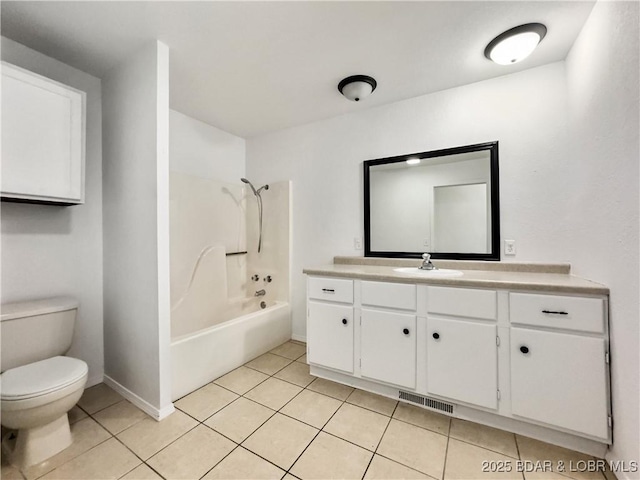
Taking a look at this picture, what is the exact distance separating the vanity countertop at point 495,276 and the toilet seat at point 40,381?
4.91ft

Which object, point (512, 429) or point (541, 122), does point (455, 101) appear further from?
A: point (512, 429)

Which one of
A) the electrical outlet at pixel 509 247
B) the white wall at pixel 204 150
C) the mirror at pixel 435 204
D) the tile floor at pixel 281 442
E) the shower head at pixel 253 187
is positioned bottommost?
the tile floor at pixel 281 442

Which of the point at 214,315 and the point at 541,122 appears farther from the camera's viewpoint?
the point at 214,315

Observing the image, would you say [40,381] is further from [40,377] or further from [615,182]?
[615,182]

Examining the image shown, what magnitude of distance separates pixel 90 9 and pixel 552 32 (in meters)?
2.61

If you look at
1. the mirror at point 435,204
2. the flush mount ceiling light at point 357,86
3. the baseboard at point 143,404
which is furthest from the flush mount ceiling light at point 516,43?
the baseboard at point 143,404

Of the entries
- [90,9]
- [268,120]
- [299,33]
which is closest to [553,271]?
[299,33]

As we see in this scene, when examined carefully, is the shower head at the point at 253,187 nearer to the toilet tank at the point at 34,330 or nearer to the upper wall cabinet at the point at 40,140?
the upper wall cabinet at the point at 40,140

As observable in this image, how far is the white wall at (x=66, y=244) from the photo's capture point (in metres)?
1.70

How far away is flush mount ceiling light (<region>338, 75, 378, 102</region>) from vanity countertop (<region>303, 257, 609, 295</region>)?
1.38 meters

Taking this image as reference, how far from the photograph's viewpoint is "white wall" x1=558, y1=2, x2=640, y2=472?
1.12 meters

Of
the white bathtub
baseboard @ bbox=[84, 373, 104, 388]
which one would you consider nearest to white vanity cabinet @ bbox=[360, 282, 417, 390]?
the white bathtub

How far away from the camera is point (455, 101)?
2152 millimetres

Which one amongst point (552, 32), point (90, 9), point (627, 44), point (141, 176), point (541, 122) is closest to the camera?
point (627, 44)
